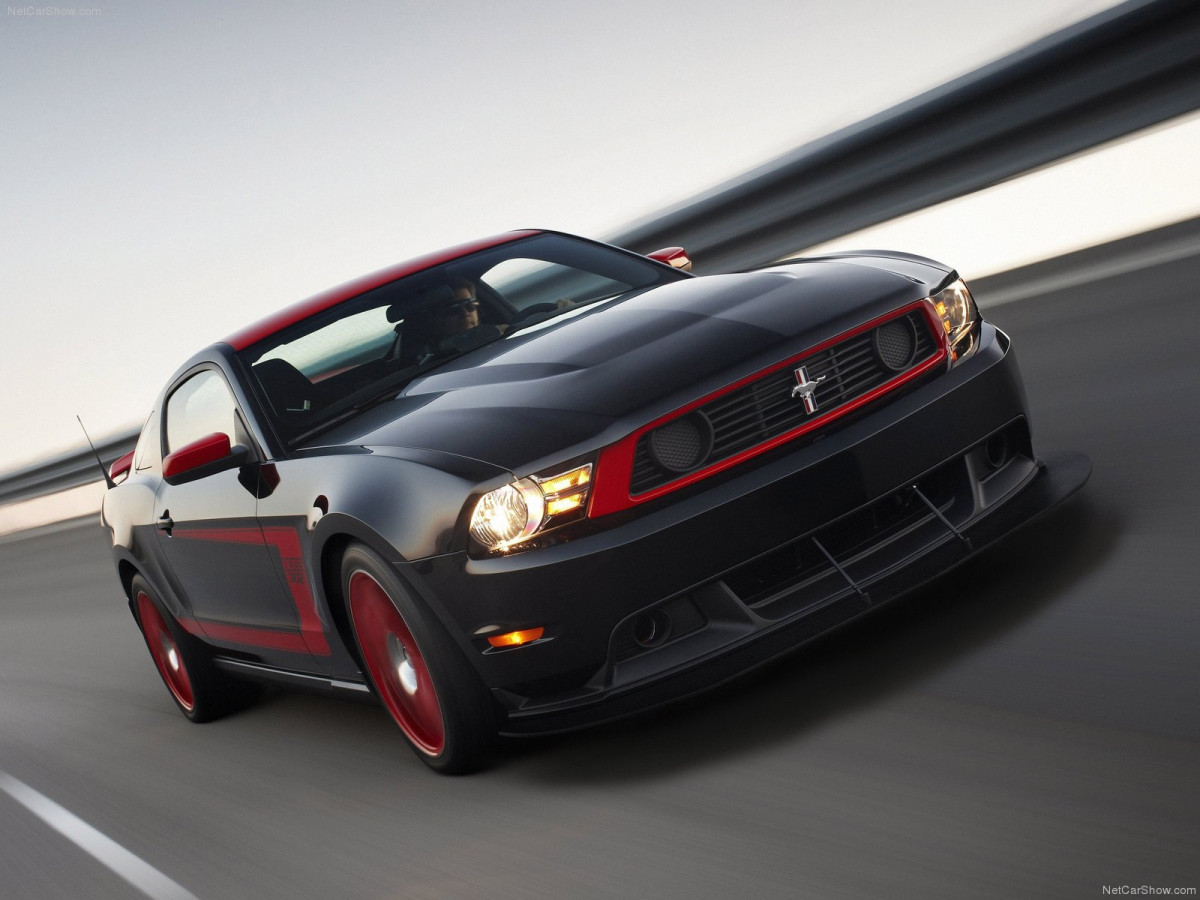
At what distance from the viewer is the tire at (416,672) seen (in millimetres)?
3807

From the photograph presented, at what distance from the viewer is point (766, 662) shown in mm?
3549

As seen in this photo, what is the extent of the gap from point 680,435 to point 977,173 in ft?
13.7

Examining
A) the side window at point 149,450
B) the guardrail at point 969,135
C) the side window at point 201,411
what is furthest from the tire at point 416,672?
the guardrail at point 969,135

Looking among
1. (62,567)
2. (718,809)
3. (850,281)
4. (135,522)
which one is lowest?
(62,567)

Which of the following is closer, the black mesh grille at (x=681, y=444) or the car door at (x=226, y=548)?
the black mesh grille at (x=681, y=444)

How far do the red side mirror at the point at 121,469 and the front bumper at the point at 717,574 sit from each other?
3284 mm

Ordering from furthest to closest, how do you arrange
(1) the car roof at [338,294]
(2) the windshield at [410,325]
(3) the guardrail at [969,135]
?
(3) the guardrail at [969,135]
(1) the car roof at [338,294]
(2) the windshield at [410,325]

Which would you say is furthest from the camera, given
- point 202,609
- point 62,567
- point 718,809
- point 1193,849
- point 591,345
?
point 62,567

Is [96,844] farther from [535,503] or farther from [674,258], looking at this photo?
[674,258]

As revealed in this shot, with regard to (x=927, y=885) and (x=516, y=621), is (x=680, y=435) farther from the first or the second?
(x=927, y=885)

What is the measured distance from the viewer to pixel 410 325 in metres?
5.06

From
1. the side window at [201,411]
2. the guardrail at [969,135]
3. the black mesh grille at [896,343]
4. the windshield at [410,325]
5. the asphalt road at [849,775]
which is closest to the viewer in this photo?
the asphalt road at [849,775]

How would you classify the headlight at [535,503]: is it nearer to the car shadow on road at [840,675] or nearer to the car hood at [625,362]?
the car hood at [625,362]

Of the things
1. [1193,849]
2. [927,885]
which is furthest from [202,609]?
[1193,849]
